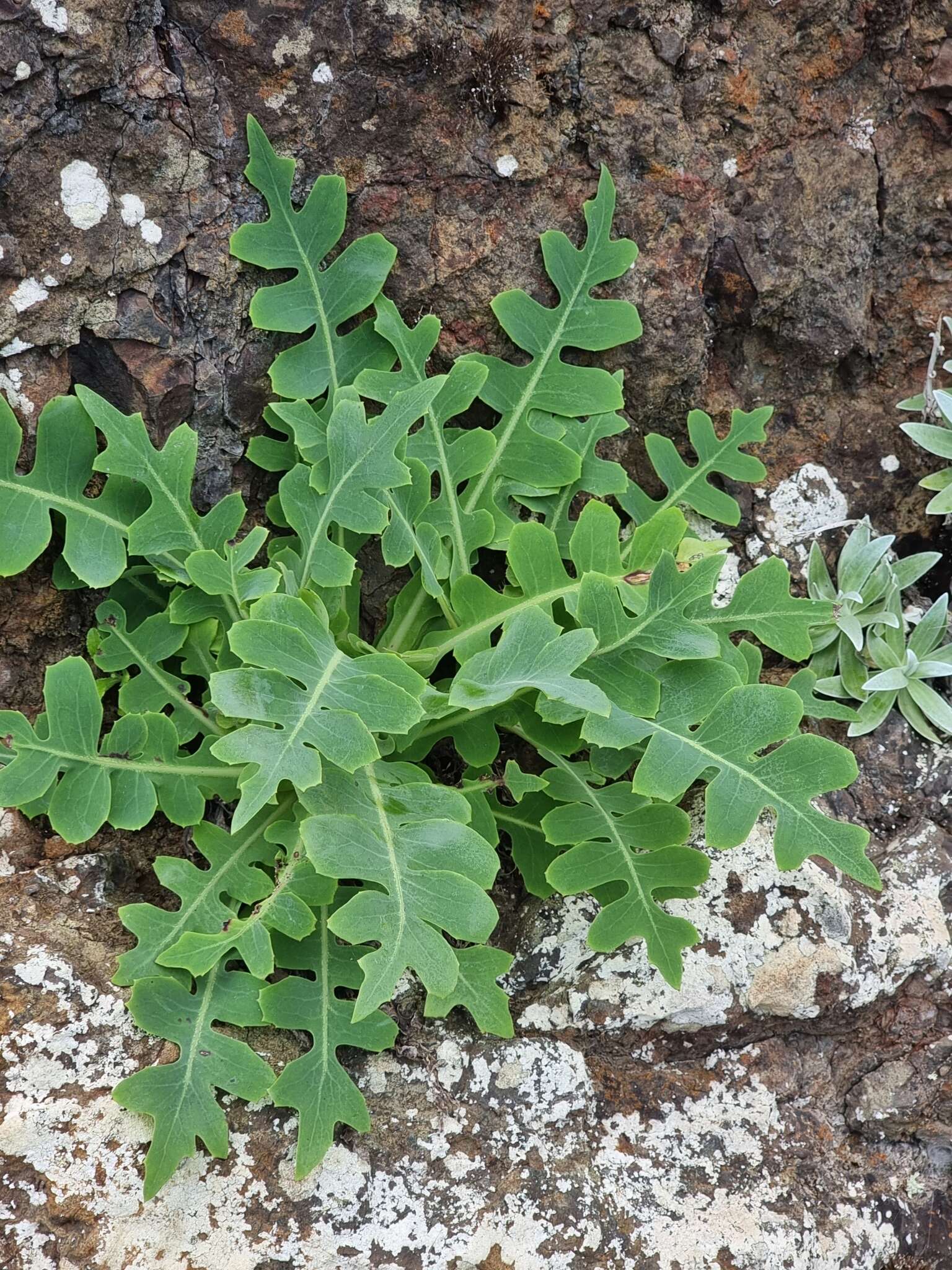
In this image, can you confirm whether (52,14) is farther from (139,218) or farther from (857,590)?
(857,590)

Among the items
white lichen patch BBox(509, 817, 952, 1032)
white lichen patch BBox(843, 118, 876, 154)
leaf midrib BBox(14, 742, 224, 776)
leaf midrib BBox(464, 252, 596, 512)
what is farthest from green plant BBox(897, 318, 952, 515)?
leaf midrib BBox(14, 742, 224, 776)

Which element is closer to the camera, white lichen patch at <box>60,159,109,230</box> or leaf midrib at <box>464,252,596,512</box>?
white lichen patch at <box>60,159,109,230</box>

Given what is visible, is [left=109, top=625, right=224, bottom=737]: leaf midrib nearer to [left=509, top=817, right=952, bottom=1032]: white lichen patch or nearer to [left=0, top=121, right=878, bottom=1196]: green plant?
[left=0, top=121, right=878, bottom=1196]: green plant

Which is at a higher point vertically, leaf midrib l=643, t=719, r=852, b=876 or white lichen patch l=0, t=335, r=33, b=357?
white lichen patch l=0, t=335, r=33, b=357

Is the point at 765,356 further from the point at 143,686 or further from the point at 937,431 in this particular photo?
the point at 143,686

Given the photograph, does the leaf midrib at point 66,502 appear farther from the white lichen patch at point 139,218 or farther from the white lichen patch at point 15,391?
the white lichen patch at point 139,218

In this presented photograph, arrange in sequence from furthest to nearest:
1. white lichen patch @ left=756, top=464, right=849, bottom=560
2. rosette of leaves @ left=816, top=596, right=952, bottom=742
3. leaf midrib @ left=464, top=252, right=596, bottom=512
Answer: white lichen patch @ left=756, top=464, right=849, bottom=560
rosette of leaves @ left=816, top=596, right=952, bottom=742
leaf midrib @ left=464, top=252, right=596, bottom=512

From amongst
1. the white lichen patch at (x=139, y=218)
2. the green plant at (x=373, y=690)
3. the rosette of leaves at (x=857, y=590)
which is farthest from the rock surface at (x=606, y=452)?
the rosette of leaves at (x=857, y=590)
